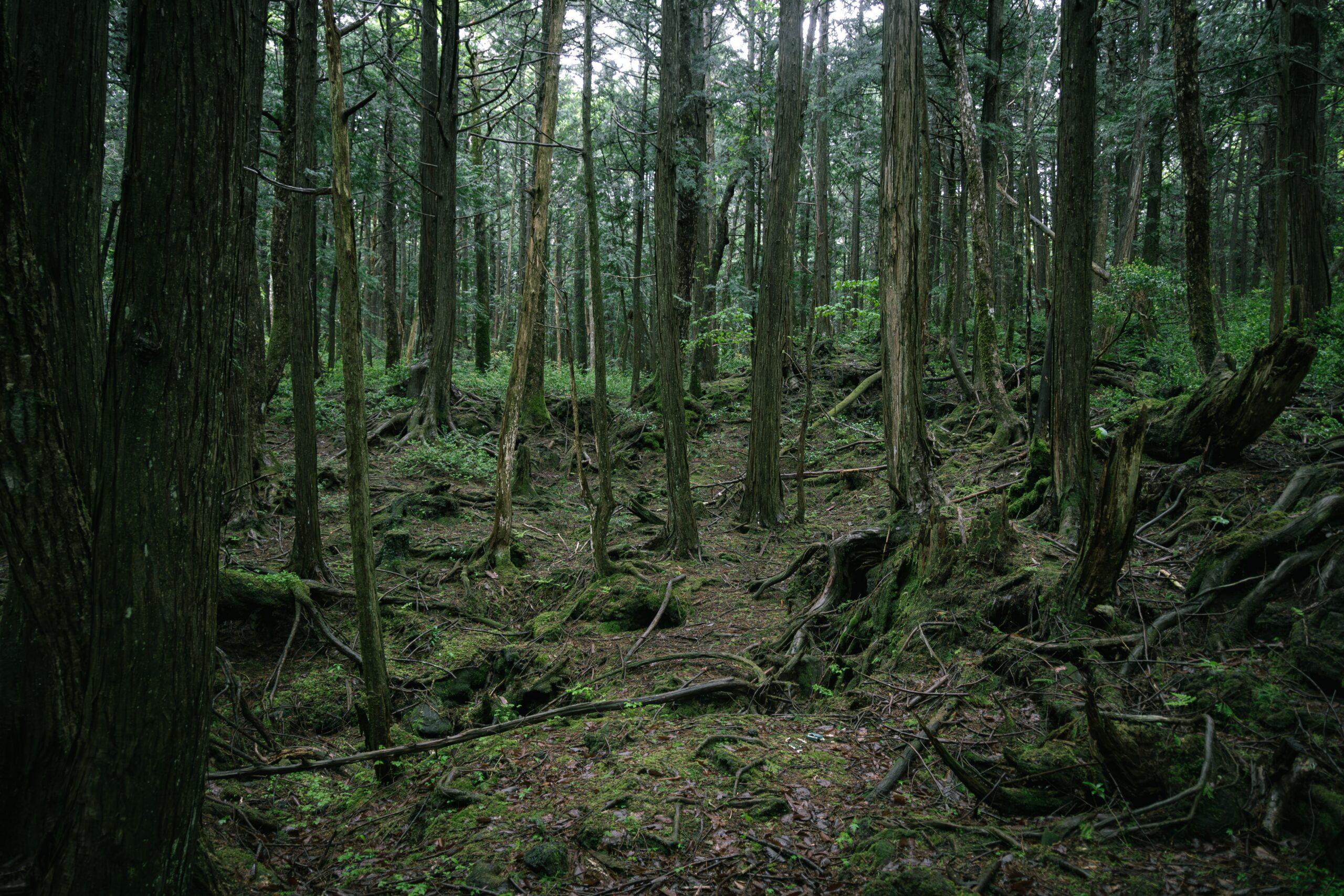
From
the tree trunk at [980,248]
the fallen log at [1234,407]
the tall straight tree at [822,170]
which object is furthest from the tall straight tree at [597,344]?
the tall straight tree at [822,170]

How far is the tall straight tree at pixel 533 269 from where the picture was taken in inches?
343

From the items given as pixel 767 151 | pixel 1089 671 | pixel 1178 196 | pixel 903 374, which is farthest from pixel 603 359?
pixel 1178 196

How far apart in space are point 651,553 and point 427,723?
13.8 ft

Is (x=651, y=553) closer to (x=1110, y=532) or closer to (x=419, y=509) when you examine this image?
(x=419, y=509)

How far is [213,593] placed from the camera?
304 cm

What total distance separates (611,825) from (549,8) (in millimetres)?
11196

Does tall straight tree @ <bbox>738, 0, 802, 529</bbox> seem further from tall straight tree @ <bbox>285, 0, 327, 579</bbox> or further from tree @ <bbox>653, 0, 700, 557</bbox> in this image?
tall straight tree @ <bbox>285, 0, 327, 579</bbox>

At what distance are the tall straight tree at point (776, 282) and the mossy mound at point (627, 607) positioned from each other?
3025 mm

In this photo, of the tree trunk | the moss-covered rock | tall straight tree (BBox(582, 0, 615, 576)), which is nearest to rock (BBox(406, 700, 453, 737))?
tall straight tree (BBox(582, 0, 615, 576))

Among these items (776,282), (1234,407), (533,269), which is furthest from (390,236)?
(1234,407)

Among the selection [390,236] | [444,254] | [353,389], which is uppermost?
[390,236]

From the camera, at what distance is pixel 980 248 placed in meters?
13.4

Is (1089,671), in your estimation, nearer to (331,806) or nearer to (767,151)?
(331,806)

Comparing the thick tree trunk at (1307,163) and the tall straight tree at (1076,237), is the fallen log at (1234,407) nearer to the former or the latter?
the tall straight tree at (1076,237)
